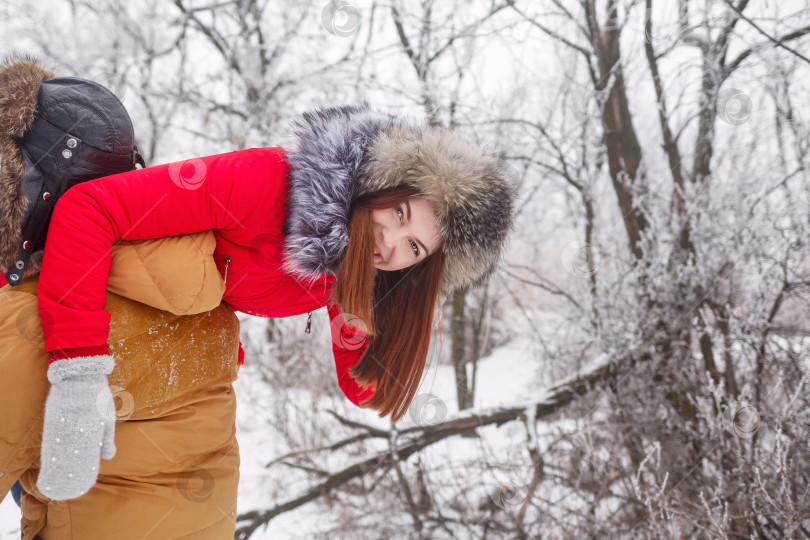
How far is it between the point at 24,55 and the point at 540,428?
4.12 meters

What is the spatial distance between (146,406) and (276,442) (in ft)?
9.52

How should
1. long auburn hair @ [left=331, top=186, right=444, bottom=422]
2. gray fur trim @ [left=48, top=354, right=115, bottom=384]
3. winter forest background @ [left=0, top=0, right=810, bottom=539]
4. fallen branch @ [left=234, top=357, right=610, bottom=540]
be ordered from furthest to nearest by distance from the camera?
1. fallen branch @ [left=234, top=357, right=610, bottom=540]
2. winter forest background @ [left=0, top=0, right=810, bottom=539]
3. long auburn hair @ [left=331, top=186, right=444, bottom=422]
4. gray fur trim @ [left=48, top=354, right=115, bottom=384]

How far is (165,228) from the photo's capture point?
1191mm

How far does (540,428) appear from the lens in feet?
13.5

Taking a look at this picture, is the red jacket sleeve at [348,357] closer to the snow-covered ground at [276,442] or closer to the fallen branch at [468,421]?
the snow-covered ground at [276,442]

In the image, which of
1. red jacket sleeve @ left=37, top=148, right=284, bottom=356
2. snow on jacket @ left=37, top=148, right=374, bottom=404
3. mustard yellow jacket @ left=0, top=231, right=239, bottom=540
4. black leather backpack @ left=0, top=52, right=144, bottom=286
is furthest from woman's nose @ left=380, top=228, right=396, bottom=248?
black leather backpack @ left=0, top=52, right=144, bottom=286

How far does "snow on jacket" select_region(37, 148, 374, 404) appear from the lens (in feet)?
3.48

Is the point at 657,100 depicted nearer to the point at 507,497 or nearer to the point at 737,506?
the point at 737,506

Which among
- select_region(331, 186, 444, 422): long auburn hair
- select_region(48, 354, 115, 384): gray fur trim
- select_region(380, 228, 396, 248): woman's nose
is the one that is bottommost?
select_region(48, 354, 115, 384): gray fur trim

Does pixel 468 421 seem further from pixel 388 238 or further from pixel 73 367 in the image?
pixel 73 367

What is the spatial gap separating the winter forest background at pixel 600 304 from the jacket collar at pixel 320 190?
6.4 inches

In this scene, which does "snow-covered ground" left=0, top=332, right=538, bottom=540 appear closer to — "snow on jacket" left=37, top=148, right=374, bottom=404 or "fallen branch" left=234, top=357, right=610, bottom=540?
"fallen branch" left=234, top=357, right=610, bottom=540

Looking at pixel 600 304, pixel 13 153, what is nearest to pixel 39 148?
pixel 13 153

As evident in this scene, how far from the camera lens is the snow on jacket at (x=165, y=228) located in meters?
1.06
